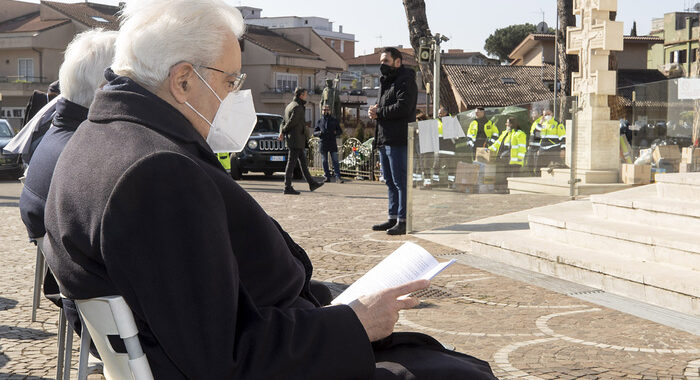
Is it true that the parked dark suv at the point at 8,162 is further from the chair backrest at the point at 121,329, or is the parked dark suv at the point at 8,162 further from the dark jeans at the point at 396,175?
the chair backrest at the point at 121,329

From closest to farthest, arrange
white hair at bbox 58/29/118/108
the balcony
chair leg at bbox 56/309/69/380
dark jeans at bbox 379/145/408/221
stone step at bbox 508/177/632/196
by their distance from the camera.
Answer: chair leg at bbox 56/309/69/380 → white hair at bbox 58/29/118/108 → dark jeans at bbox 379/145/408/221 → stone step at bbox 508/177/632/196 → the balcony

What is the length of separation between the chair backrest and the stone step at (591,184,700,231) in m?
6.13

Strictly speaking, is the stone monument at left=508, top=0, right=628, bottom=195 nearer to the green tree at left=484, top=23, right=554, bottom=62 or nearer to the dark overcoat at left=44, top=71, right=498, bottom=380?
the dark overcoat at left=44, top=71, right=498, bottom=380

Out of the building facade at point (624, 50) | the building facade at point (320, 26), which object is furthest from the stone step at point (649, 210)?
the building facade at point (320, 26)

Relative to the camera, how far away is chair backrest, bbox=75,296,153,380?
6.89 ft

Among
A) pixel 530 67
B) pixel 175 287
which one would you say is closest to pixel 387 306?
pixel 175 287

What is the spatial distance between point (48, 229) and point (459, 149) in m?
8.10

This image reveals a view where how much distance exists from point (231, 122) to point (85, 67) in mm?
1814

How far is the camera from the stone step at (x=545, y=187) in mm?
10697

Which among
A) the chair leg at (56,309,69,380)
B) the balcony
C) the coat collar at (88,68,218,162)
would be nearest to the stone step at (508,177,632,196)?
the chair leg at (56,309,69,380)

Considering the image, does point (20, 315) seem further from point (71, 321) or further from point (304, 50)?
point (304, 50)

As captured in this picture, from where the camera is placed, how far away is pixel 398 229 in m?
9.84

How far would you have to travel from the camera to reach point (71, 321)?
9.25ft

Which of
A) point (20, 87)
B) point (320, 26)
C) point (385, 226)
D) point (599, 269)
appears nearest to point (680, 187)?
point (599, 269)
